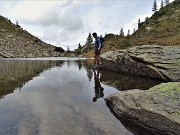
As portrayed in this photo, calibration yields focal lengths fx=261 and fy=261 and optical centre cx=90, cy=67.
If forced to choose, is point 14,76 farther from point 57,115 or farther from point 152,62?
point 57,115

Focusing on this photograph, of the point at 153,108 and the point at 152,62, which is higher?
the point at 152,62

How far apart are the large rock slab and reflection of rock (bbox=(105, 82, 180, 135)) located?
6.56 metres

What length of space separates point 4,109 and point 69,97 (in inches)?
114

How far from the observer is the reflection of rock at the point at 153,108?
6.45m

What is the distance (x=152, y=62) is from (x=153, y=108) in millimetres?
9698

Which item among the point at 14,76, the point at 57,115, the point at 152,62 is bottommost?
the point at 57,115

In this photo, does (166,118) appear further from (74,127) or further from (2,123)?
(2,123)

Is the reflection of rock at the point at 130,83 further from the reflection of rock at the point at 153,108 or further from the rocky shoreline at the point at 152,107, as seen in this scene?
the reflection of rock at the point at 153,108

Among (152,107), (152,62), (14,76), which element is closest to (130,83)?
(152,62)

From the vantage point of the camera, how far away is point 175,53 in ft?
52.6

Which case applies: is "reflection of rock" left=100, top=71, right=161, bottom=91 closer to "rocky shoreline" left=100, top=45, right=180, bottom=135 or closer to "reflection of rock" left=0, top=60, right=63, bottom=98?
"rocky shoreline" left=100, top=45, right=180, bottom=135

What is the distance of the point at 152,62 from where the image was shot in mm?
16375

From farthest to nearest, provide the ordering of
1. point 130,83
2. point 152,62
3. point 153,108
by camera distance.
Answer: point 152,62 < point 130,83 < point 153,108

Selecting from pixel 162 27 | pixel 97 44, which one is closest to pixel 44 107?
pixel 97 44
